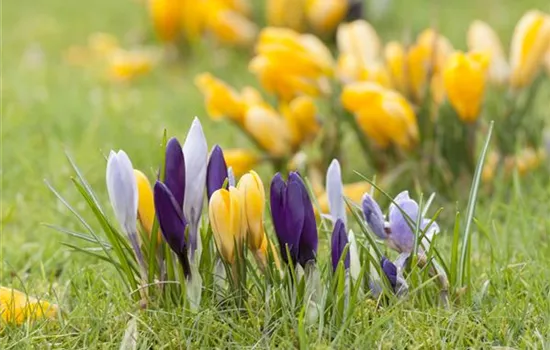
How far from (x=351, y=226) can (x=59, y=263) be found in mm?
646

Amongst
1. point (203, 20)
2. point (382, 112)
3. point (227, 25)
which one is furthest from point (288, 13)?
point (382, 112)

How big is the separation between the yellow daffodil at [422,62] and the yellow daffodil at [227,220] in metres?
1.11

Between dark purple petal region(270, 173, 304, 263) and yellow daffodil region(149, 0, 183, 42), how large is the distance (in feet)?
8.76

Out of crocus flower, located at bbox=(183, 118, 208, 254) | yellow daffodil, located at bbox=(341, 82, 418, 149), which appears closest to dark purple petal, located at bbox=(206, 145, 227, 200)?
crocus flower, located at bbox=(183, 118, 208, 254)

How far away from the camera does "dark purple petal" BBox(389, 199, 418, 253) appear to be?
1.39 m

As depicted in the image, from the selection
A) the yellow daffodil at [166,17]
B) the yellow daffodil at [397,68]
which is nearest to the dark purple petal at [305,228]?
the yellow daffodil at [397,68]

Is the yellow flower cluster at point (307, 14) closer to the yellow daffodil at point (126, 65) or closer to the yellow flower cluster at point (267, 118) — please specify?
the yellow daffodil at point (126, 65)

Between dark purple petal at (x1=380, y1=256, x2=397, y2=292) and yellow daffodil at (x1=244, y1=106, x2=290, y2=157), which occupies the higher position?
dark purple petal at (x1=380, y1=256, x2=397, y2=292)

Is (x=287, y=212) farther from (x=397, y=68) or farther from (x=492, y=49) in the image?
(x=492, y=49)

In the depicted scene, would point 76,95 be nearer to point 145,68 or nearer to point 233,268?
point 145,68

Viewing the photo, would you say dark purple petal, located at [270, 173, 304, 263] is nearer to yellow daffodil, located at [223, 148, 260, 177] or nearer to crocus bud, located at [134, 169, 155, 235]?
crocus bud, located at [134, 169, 155, 235]

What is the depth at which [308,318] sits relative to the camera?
1.32m

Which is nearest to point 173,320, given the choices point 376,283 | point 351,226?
point 376,283

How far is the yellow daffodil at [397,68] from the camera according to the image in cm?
238
